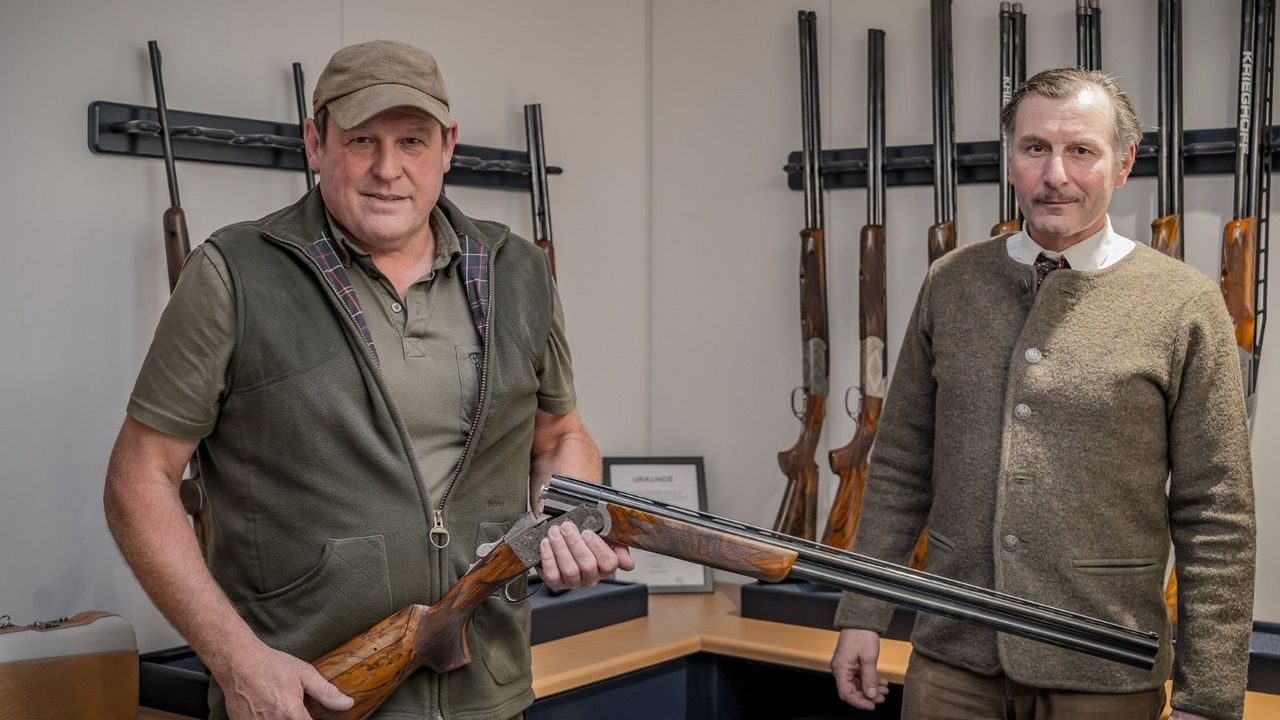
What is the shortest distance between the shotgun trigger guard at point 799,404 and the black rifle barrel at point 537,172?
0.80m

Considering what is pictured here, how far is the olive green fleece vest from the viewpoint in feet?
5.84

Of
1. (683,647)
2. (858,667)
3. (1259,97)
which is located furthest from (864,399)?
(858,667)

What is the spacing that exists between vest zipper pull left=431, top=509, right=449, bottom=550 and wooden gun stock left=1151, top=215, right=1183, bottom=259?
196 centimetres

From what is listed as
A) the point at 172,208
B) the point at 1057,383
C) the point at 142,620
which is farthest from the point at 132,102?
the point at 1057,383

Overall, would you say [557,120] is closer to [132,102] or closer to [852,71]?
[852,71]

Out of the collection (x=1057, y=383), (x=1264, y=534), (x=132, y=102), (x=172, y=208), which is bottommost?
(x=1264, y=534)

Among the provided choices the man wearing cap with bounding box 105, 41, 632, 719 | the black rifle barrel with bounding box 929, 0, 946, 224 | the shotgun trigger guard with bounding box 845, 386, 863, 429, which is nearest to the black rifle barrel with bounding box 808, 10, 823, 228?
the black rifle barrel with bounding box 929, 0, 946, 224

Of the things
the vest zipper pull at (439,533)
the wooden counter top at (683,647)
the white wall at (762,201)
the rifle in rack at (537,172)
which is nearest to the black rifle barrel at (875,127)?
the white wall at (762,201)

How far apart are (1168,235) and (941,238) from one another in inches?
21.7

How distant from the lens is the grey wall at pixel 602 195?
2656mm

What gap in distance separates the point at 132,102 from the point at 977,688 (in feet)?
6.79

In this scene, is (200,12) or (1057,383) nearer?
(1057,383)

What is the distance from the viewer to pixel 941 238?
3.35 m

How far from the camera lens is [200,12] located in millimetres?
2910
